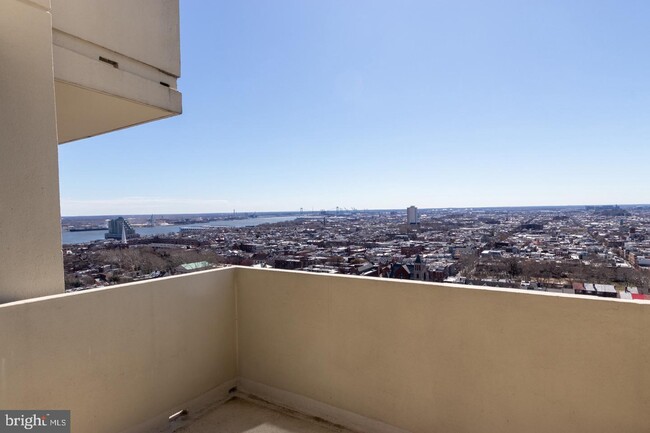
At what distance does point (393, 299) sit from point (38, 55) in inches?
113

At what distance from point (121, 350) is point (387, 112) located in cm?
1307

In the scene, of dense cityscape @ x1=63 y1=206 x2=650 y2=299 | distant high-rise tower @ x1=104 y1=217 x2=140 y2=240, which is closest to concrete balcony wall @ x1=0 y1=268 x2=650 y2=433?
dense cityscape @ x1=63 y1=206 x2=650 y2=299

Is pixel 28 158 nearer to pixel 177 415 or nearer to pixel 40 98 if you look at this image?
pixel 40 98

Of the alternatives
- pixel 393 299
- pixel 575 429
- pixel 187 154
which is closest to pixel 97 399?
pixel 393 299

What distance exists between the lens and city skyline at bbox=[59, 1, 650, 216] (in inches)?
225

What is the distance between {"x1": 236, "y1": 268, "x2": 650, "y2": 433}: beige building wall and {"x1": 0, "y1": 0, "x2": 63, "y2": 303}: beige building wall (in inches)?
60.4

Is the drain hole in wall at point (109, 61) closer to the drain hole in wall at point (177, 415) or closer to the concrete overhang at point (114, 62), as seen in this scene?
the concrete overhang at point (114, 62)

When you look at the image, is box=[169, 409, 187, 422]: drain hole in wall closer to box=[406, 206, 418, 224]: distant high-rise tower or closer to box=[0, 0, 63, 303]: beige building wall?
box=[0, 0, 63, 303]: beige building wall

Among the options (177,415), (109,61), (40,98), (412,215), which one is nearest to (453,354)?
(177,415)

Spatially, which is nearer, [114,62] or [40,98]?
[40,98]

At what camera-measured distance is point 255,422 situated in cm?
248

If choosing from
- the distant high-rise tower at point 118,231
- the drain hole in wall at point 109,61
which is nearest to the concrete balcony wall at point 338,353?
the drain hole in wall at point 109,61

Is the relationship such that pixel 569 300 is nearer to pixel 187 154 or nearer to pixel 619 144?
pixel 619 144

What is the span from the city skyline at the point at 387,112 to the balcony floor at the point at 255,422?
1.98m
